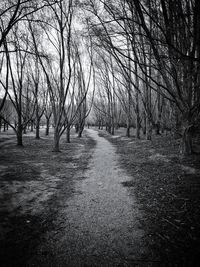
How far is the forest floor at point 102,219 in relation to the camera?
7.08 feet

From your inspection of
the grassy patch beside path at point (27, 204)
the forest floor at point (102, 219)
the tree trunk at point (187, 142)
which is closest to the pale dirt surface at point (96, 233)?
the forest floor at point (102, 219)

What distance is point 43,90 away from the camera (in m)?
17.3

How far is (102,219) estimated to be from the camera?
3084 mm

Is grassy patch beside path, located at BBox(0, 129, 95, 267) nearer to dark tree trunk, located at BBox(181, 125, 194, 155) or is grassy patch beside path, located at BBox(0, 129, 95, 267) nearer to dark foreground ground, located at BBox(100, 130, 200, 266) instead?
dark foreground ground, located at BBox(100, 130, 200, 266)

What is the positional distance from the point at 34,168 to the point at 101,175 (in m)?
3.32

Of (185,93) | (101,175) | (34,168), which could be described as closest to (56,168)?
(34,168)

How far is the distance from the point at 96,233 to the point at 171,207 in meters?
1.93

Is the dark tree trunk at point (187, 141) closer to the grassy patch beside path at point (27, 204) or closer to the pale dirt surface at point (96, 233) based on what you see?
the pale dirt surface at point (96, 233)

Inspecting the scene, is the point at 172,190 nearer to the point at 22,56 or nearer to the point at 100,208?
the point at 100,208

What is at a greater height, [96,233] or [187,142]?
[187,142]

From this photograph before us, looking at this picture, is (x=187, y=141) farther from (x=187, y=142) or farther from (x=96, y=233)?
(x=96, y=233)

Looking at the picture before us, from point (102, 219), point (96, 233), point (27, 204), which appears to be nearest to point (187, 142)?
point (102, 219)

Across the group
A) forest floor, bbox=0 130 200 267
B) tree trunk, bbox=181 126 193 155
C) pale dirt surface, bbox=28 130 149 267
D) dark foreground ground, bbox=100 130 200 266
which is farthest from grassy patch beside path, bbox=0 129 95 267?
tree trunk, bbox=181 126 193 155

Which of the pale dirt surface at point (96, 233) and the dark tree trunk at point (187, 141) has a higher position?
the dark tree trunk at point (187, 141)
